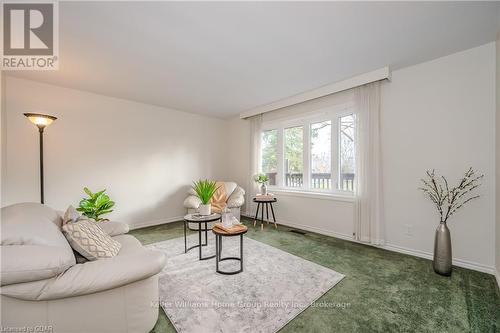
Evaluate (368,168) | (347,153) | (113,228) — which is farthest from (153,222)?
(368,168)

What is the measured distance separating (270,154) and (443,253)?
3.38 meters

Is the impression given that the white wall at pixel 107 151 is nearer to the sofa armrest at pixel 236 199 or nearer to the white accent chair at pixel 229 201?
the white accent chair at pixel 229 201

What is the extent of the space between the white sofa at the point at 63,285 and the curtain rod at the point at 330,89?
3.43 metres

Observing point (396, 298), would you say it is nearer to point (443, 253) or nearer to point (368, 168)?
point (443, 253)

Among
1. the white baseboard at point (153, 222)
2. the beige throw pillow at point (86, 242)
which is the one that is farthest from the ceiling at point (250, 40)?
the white baseboard at point (153, 222)

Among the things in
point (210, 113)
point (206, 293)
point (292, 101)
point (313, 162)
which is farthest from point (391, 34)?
point (210, 113)

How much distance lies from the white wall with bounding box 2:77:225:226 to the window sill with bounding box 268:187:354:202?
6.70 ft

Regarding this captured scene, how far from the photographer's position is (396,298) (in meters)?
1.88

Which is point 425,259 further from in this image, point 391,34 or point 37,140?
point 37,140

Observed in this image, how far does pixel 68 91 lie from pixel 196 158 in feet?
8.84

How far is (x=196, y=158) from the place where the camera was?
5262mm

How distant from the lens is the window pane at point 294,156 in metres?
4.36

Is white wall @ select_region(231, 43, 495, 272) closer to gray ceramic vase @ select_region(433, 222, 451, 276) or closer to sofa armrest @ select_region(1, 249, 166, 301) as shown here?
gray ceramic vase @ select_region(433, 222, 451, 276)

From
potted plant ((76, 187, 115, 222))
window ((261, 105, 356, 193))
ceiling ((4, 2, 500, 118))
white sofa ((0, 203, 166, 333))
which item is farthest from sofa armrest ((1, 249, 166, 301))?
window ((261, 105, 356, 193))
